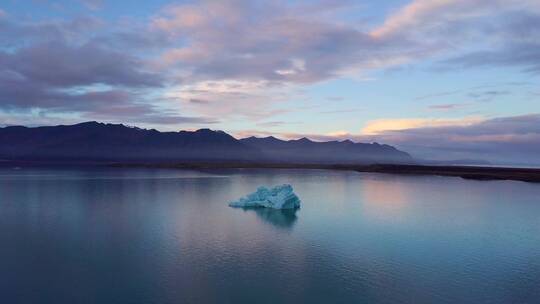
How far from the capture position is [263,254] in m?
17.4

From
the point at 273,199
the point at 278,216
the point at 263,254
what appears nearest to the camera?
the point at 263,254

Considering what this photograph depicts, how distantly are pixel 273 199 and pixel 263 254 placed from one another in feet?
47.8

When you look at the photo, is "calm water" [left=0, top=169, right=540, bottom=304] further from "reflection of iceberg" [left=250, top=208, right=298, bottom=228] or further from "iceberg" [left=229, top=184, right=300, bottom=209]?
"iceberg" [left=229, top=184, right=300, bottom=209]

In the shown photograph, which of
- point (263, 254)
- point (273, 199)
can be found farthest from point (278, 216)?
point (263, 254)

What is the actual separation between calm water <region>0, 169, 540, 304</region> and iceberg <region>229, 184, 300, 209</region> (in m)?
1.30

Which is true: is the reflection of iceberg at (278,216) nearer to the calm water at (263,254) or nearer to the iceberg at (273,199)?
the calm water at (263,254)

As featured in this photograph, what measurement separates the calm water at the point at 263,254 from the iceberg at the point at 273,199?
1.30m

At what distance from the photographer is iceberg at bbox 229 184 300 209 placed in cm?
3123

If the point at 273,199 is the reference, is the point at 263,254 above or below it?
below

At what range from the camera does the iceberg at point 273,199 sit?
3123cm

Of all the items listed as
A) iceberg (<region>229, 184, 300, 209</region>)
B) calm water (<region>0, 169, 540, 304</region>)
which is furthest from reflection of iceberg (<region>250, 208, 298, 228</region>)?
iceberg (<region>229, 184, 300, 209</region>)

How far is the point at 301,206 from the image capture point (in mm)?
32906

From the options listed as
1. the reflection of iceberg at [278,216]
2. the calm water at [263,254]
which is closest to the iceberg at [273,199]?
the reflection of iceberg at [278,216]

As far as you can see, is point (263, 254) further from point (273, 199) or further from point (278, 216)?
point (273, 199)
